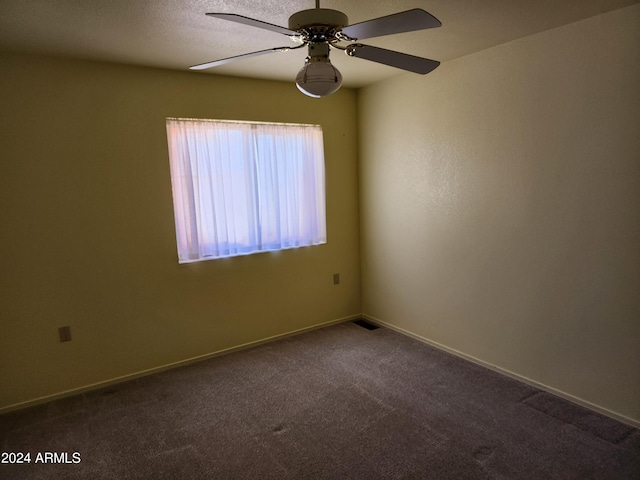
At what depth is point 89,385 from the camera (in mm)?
2889

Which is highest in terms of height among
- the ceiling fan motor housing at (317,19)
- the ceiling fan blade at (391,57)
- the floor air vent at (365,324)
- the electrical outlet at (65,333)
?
the ceiling fan motor housing at (317,19)

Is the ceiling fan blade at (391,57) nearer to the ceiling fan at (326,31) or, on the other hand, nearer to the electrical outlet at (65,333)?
the ceiling fan at (326,31)

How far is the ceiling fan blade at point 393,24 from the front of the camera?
1.33m

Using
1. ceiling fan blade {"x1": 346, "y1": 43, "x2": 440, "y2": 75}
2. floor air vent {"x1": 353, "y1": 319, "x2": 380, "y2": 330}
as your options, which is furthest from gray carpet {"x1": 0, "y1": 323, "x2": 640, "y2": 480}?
ceiling fan blade {"x1": 346, "y1": 43, "x2": 440, "y2": 75}

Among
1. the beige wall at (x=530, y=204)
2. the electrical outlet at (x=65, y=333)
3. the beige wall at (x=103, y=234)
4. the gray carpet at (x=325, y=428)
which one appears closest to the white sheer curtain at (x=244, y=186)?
the beige wall at (x=103, y=234)

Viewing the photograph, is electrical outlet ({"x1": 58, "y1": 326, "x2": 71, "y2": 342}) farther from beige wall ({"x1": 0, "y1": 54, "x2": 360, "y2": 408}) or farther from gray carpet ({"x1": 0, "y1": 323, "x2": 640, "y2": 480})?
gray carpet ({"x1": 0, "y1": 323, "x2": 640, "y2": 480})

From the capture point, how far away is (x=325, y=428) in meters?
2.35

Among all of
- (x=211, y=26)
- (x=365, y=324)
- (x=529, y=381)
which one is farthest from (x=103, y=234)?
(x=529, y=381)

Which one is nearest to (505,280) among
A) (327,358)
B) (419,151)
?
(419,151)

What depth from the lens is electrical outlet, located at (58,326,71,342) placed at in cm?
277

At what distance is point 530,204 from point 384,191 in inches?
55.9

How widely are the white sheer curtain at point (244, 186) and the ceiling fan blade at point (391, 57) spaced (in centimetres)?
182

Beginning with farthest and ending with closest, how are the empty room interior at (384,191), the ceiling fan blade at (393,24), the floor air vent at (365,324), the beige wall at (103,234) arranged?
the floor air vent at (365,324)
the beige wall at (103,234)
the empty room interior at (384,191)
the ceiling fan blade at (393,24)

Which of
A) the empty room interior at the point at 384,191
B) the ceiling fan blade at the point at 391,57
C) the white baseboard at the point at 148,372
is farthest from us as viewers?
the white baseboard at the point at 148,372
